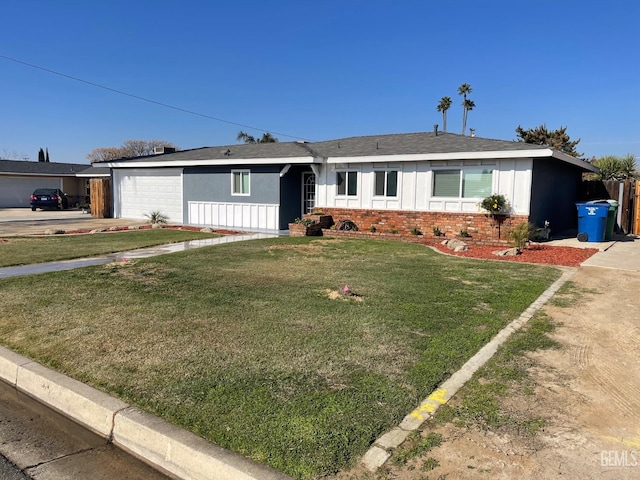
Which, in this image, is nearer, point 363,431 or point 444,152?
point 363,431

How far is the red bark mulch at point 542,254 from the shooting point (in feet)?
35.6

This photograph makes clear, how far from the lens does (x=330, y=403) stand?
362 centimetres

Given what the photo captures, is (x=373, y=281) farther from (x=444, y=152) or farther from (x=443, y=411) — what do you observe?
(x=444, y=152)

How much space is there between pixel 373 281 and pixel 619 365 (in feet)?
A: 14.5

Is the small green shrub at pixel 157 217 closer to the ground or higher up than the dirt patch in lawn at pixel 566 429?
higher up

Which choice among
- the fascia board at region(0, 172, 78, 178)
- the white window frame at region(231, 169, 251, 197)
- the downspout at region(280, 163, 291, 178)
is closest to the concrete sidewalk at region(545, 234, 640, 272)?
the downspout at region(280, 163, 291, 178)

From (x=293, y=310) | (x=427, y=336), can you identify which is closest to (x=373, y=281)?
(x=293, y=310)

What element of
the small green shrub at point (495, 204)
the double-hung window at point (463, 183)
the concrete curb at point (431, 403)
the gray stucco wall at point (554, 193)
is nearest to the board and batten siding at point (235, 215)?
the double-hung window at point (463, 183)

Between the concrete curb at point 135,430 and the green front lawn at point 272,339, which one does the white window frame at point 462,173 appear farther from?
the concrete curb at point 135,430

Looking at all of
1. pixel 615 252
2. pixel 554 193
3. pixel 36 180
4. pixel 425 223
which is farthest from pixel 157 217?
pixel 36 180

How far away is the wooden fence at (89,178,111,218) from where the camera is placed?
81.9 feet

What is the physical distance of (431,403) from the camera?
362 cm

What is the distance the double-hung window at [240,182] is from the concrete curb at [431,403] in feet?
48.5

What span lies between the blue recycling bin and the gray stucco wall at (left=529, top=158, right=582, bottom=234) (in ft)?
4.19
